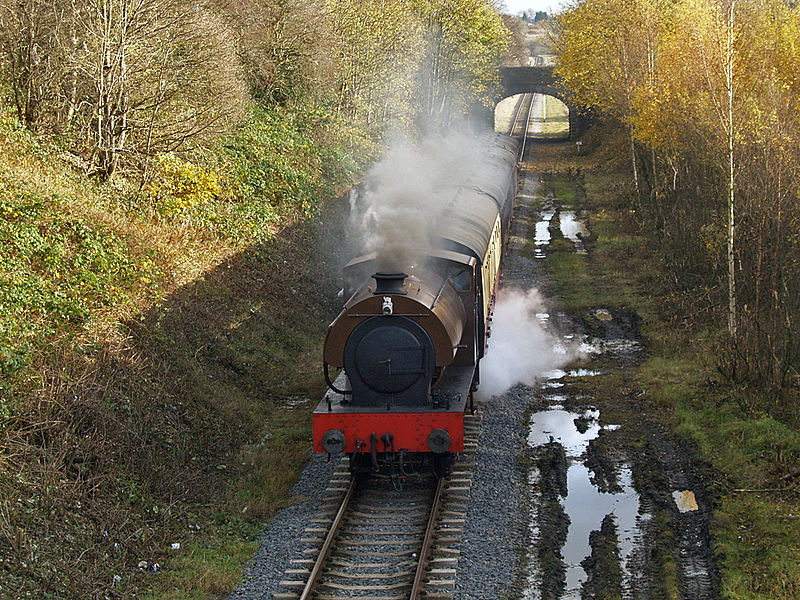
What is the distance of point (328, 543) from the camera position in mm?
9812

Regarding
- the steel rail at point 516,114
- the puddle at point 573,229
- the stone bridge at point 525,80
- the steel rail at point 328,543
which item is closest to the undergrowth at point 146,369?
the steel rail at point 328,543

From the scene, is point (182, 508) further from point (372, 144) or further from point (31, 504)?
point (372, 144)

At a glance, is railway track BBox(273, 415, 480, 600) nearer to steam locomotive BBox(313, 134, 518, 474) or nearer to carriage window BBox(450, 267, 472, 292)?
steam locomotive BBox(313, 134, 518, 474)

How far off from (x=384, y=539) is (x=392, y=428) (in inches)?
56.4

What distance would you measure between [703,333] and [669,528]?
28.3 ft

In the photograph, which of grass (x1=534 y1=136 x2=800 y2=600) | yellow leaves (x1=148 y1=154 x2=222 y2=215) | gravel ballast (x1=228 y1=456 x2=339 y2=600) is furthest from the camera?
yellow leaves (x1=148 y1=154 x2=222 y2=215)

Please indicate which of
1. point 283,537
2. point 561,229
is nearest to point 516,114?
point 561,229

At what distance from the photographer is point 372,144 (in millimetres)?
31859

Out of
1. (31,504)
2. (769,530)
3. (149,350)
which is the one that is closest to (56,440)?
(31,504)

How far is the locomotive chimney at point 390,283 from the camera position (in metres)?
11.0

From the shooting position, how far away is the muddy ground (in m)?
9.46

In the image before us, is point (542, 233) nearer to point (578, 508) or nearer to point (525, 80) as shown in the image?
point (578, 508)

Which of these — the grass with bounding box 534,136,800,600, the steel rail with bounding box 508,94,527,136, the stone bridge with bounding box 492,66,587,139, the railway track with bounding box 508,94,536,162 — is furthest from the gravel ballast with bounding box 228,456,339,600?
the steel rail with bounding box 508,94,527,136

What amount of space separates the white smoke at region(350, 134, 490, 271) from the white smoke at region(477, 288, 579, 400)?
329cm
